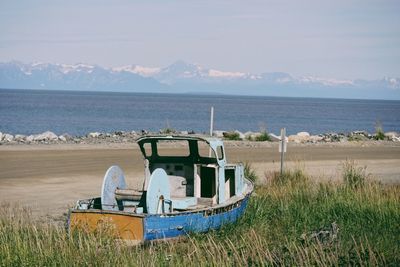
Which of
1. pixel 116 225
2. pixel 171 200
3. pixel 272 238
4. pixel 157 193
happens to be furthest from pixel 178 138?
pixel 116 225

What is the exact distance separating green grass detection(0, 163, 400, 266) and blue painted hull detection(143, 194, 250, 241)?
0.53 ft

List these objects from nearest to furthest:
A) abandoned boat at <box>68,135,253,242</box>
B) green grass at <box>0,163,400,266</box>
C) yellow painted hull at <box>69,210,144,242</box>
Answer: green grass at <box>0,163,400,266</box>, yellow painted hull at <box>69,210,144,242</box>, abandoned boat at <box>68,135,253,242</box>

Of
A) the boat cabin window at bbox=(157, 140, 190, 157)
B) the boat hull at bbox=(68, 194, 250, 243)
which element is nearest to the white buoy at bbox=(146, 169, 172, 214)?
the boat hull at bbox=(68, 194, 250, 243)

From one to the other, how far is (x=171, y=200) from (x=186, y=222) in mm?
743

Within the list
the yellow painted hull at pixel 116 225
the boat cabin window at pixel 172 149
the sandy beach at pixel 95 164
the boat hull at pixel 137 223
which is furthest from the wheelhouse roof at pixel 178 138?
the boat cabin window at pixel 172 149

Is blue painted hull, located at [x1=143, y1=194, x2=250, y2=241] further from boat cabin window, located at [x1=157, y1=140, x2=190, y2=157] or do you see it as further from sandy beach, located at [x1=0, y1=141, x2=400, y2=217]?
boat cabin window, located at [x1=157, y1=140, x2=190, y2=157]

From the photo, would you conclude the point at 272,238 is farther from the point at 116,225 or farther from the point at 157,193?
the point at 116,225

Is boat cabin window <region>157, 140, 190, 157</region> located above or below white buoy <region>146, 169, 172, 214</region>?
below

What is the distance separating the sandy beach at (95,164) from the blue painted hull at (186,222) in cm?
420

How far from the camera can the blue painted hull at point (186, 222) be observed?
465 inches

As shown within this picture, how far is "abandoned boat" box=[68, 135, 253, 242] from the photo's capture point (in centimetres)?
1177

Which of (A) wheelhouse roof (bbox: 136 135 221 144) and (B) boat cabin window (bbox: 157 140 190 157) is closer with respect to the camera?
(A) wheelhouse roof (bbox: 136 135 221 144)

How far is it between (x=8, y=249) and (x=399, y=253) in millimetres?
5721

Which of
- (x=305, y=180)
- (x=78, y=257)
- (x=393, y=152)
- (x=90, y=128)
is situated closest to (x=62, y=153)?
(x=305, y=180)
